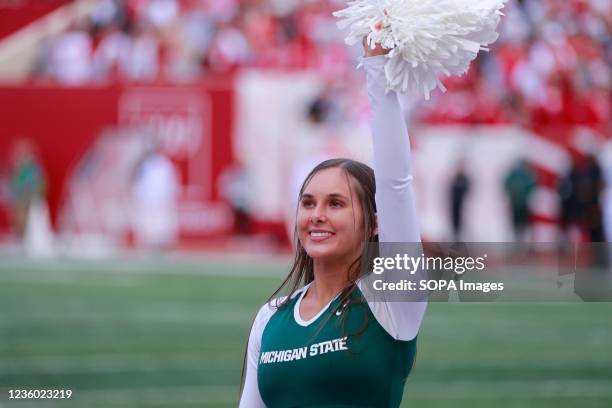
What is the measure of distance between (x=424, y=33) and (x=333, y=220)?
444 millimetres

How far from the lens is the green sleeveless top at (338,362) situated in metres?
2.56

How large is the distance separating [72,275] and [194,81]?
4993 millimetres

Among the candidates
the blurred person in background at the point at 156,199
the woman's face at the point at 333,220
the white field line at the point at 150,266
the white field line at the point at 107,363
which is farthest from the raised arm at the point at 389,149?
the blurred person in background at the point at 156,199

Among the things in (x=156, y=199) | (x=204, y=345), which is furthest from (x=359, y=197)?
(x=156, y=199)

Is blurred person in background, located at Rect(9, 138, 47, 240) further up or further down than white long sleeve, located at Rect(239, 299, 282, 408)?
further up

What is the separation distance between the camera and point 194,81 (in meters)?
19.3

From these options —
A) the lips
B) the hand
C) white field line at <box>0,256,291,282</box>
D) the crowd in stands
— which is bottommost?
white field line at <box>0,256,291,282</box>

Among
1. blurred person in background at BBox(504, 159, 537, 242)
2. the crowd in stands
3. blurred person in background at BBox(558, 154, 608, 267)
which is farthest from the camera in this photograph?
the crowd in stands

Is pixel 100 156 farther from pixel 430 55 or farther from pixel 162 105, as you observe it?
pixel 430 55

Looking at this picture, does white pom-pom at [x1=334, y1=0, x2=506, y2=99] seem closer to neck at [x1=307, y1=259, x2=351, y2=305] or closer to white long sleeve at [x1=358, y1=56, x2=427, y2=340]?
white long sleeve at [x1=358, y1=56, x2=427, y2=340]

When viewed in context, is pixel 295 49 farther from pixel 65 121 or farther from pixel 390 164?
pixel 390 164

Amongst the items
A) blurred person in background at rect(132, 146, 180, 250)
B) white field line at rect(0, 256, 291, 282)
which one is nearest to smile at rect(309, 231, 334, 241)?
white field line at rect(0, 256, 291, 282)

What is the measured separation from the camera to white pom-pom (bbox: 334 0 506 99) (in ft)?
7.93

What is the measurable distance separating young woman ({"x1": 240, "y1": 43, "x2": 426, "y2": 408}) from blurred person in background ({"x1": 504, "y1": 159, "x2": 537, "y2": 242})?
14.8 m
